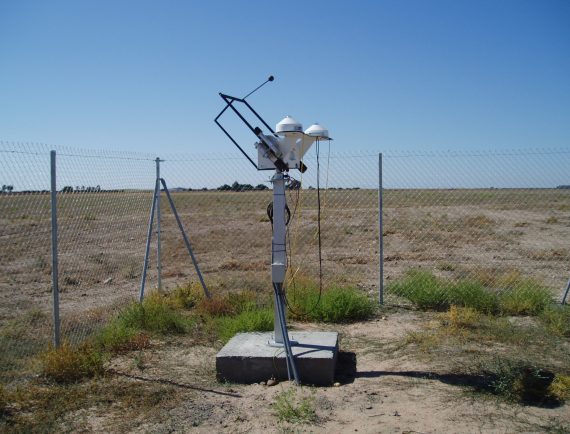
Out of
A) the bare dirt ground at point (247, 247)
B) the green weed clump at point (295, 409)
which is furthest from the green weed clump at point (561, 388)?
the bare dirt ground at point (247, 247)

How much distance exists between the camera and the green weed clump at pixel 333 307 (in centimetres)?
709

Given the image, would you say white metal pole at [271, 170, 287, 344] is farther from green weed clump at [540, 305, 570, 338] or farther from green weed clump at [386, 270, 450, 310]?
green weed clump at [540, 305, 570, 338]

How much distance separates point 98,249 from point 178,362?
991cm

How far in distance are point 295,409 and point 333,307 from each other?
296cm

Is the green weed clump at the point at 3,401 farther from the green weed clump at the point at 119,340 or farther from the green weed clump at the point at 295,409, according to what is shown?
the green weed clump at the point at 295,409

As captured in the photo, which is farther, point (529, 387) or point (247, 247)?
point (247, 247)

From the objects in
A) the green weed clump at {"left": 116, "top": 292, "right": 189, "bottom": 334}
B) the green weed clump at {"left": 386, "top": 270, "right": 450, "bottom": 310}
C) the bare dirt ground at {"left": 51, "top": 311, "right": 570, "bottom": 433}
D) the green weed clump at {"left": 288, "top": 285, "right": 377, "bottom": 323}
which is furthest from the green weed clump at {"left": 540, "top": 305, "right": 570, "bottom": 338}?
the green weed clump at {"left": 116, "top": 292, "right": 189, "bottom": 334}

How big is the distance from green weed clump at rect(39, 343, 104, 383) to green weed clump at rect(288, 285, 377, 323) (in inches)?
109

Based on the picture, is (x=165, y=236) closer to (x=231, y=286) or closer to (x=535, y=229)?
(x=231, y=286)

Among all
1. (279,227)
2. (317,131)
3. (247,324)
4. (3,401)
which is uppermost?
(317,131)

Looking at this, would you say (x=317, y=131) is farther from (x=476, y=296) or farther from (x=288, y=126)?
(x=476, y=296)

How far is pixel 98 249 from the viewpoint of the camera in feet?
48.0

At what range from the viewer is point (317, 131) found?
5.06m

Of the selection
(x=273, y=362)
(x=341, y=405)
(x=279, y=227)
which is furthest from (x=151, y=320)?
(x=341, y=405)
